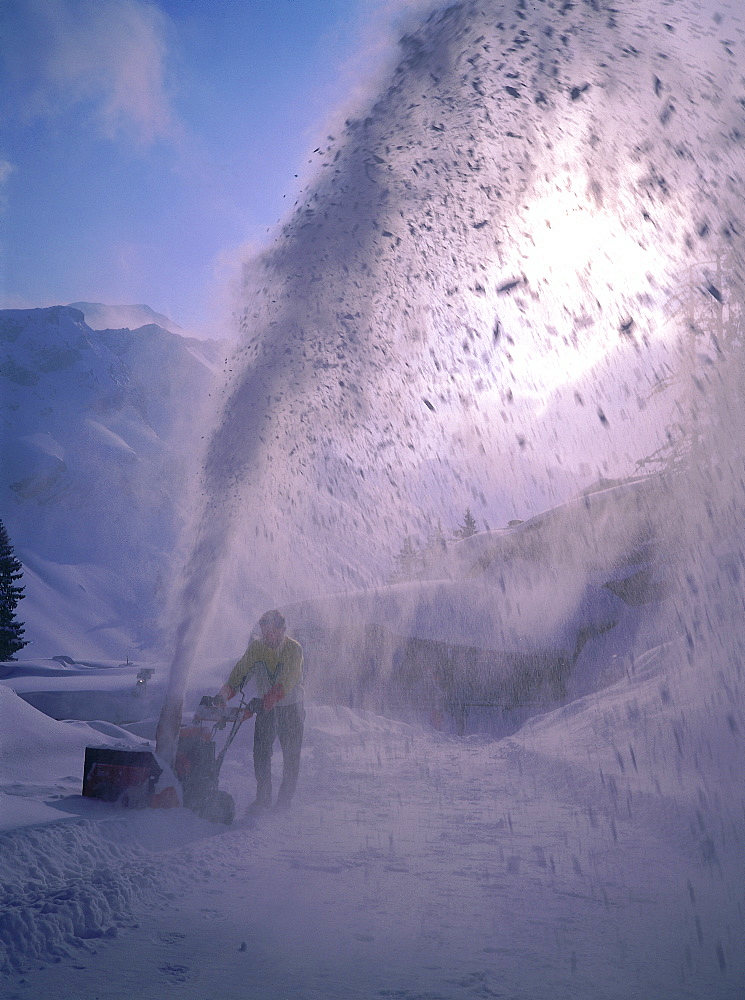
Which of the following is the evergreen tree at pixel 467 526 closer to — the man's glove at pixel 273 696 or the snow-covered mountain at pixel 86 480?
the snow-covered mountain at pixel 86 480

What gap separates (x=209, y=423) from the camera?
809cm

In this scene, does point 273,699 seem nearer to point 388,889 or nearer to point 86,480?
point 388,889

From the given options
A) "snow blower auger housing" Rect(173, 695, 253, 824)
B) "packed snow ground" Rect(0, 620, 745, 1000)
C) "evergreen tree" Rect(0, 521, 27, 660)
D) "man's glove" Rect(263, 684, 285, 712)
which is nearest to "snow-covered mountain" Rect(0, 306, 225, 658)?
"evergreen tree" Rect(0, 521, 27, 660)

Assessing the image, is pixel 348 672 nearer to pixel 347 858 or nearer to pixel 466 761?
pixel 466 761

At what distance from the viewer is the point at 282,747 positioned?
506 cm

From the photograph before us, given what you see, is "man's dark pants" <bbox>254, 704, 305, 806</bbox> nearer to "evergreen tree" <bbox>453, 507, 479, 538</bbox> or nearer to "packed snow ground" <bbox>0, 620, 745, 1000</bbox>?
"packed snow ground" <bbox>0, 620, 745, 1000</bbox>

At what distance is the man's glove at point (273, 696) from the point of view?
16.9 feet

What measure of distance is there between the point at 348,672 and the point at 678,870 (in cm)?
1206

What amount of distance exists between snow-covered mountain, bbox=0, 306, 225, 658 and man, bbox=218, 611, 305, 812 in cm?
4392

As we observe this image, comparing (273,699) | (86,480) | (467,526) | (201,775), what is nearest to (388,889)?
(201,775)

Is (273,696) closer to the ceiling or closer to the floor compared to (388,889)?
closer to the ceiling

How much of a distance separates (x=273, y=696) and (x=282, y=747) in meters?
0.40

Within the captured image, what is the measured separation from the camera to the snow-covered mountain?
2916 inches

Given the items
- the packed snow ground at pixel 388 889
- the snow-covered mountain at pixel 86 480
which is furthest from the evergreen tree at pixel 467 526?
the packed snow ground at pixel 388 889
